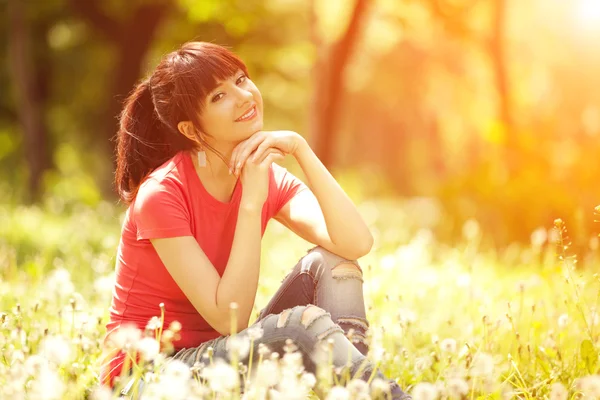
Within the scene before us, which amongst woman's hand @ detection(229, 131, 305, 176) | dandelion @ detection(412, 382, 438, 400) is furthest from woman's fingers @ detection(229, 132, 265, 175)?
dandelion @ detection(412, 382, 438, 400)

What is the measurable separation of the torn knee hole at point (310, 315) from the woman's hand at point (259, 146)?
0.79 meters

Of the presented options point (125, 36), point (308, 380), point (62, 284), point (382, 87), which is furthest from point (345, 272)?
point (382, 87)

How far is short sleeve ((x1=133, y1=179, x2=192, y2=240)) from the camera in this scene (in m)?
3.22

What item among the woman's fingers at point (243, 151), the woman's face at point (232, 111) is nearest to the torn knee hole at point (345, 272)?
the woman's fingers at point (243, 151)

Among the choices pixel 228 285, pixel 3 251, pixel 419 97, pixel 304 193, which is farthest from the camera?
pixel 419 97

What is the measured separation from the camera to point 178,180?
3.41m

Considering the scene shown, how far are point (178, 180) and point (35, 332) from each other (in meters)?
1.07

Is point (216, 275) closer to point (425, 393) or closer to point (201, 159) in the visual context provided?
point (201, 159)

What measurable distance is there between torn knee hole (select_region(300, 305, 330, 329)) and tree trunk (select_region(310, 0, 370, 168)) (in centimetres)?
823

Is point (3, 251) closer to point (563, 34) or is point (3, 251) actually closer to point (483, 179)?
point (483, 179)

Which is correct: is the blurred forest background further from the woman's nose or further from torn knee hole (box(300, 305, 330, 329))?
torn knee hole (box(300, 305, 330, 329))

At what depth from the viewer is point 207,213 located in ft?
11.6

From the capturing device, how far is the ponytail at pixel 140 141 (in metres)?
3.63

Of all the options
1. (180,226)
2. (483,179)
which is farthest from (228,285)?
(483,179)
